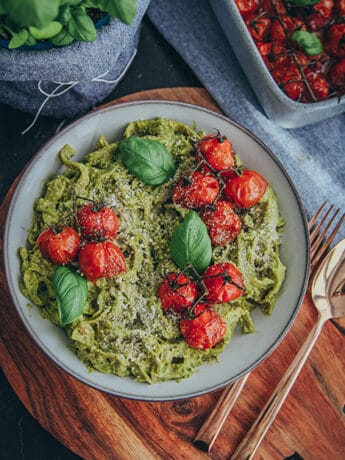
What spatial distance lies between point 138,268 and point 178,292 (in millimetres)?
160

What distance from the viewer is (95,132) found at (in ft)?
6.43

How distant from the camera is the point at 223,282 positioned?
1701mm

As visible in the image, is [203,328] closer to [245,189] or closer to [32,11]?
[245,189]

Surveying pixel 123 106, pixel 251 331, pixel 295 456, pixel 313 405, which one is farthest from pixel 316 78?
pixel 295 456

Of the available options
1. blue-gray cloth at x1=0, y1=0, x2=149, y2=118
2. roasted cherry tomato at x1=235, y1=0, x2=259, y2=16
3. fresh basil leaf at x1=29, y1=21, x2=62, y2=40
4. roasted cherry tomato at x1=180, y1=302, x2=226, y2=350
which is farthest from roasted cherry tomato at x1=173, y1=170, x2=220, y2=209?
roasted cherry tomato at x1=235, y1=0, x2=259, y2=16

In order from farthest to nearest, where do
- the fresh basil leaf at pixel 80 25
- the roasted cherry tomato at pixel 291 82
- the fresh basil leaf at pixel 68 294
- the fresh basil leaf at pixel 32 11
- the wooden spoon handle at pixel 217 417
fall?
the roasted cherry tomato at pixel 291 82, the wooden spoon handle at pixel 217 417, the fresh basil leaf at pixel 68 294, the fresh basil leaf at pixel 80 25, the fresh basil leaf at pixel 32 11

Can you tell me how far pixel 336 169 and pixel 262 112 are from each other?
329mm

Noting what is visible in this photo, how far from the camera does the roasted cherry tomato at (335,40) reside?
209 centimetres

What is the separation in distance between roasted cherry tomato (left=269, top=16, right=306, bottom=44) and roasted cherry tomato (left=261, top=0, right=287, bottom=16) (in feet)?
0.07

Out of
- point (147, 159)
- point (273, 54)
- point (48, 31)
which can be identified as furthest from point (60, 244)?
point (273, 54)

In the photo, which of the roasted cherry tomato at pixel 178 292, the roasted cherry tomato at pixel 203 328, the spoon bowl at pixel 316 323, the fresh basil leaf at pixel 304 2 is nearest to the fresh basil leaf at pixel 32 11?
the roasted cherry tomato at pixel 178 292

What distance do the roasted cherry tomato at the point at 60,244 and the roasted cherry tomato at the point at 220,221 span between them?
377mm

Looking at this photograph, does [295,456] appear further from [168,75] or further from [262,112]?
[168,75]

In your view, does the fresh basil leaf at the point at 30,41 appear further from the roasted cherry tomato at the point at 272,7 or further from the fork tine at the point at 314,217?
the fork tine at the point at 314,217
